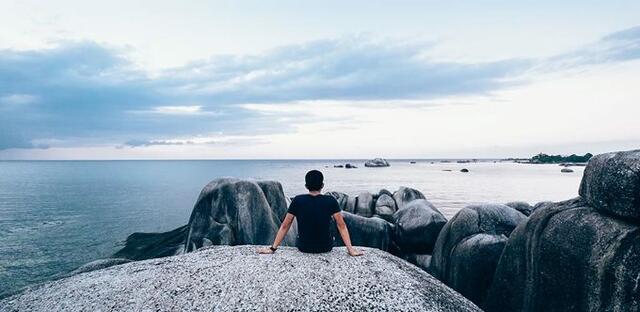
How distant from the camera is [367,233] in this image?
66.0 ft

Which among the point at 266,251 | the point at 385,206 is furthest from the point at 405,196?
the point at 266,251

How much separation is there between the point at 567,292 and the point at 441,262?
6.45m

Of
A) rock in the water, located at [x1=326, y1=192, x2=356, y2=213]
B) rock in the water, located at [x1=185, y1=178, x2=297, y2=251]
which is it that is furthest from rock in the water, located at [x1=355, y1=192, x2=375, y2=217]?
rock in the water, located at [x1=185, y1=178, x2=297, y2=251]

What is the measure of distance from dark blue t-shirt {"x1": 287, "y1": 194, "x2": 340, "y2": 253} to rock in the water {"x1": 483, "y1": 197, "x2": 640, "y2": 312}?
15.5ft

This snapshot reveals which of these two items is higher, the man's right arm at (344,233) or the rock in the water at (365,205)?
the man's right arm at (344,233)

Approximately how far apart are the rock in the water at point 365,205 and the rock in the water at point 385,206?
62cm

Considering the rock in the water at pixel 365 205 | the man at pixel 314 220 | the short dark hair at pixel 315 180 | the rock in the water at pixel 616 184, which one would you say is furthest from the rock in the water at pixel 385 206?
the rock in the water at pixel 616 184

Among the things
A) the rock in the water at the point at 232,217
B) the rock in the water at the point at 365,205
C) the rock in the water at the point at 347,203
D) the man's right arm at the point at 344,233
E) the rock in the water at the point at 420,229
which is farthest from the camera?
the rock in the water at the point at 347,203

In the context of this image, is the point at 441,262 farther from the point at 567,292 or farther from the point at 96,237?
the point at 96,237

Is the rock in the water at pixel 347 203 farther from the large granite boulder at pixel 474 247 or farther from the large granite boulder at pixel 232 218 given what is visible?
the large granite boulder at pixel 474 247

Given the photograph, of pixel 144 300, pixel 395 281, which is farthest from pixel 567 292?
pixel 144 300

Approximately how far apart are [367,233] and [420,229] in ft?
9.29

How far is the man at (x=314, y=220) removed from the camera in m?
8.64

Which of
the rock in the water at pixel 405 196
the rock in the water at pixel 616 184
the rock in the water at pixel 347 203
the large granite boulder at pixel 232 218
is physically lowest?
the rock in the water at pixel 347 203
